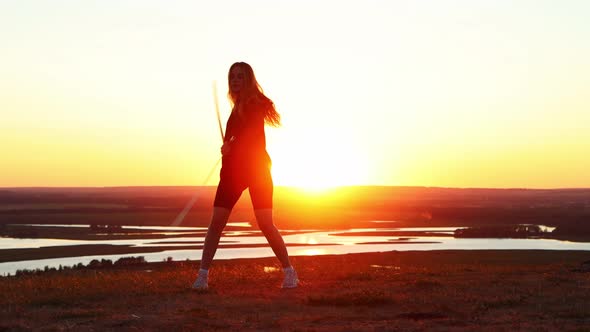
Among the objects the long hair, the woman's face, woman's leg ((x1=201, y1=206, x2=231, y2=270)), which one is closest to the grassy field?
woman's leg ((x1=201, y1=206, x2=231, y2=270))

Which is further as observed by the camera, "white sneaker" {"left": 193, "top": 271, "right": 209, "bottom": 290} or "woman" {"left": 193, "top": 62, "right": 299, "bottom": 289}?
"white sneaker" {"left": 193, "top": 271, "right": 209, "bottom": 290}

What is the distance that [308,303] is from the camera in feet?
30.8

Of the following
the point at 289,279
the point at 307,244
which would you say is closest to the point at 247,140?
the point at 289,279

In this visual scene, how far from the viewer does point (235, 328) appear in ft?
25.6

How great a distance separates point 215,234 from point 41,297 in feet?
7.76

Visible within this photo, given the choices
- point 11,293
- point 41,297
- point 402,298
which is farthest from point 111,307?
point 402,298

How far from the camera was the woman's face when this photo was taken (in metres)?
10.5

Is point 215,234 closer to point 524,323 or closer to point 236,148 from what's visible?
point 236,148

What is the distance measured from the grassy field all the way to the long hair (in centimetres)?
232

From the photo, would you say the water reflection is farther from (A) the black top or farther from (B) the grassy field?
(A) the black top

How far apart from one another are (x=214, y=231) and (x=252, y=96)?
1.89 metres

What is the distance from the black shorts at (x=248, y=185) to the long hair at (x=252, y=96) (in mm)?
697

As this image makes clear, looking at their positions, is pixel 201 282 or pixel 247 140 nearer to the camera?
pixel 247 140

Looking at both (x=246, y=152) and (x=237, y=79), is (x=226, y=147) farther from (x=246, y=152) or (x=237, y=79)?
(x=237, y=79)
